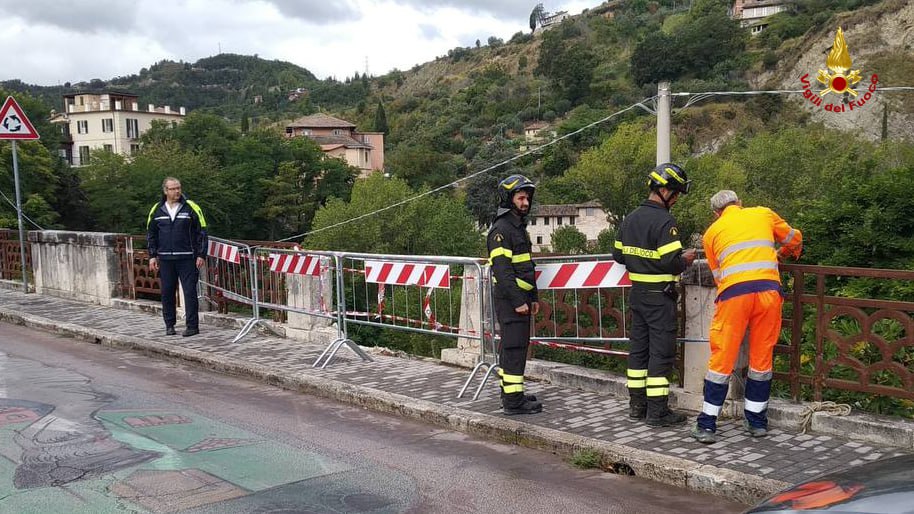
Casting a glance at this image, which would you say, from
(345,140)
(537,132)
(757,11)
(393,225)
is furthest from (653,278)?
(757,11)

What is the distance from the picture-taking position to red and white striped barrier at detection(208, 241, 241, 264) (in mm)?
10578

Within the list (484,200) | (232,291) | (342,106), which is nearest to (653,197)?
(232,291)

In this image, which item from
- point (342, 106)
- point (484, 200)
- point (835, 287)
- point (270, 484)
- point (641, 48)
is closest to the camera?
point (270, 484)

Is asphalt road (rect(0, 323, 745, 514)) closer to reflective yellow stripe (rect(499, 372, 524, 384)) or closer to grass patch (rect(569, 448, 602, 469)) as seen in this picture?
grass patch (rect(569, 448, 602, 469))

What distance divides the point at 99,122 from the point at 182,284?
350ft

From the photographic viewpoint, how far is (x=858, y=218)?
1392cm

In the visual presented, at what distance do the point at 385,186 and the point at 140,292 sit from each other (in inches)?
2213

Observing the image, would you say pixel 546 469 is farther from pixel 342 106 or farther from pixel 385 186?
pixel 342 106

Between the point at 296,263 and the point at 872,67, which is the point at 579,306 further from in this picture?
the point at 872,67

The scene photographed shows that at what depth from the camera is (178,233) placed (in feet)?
33.4

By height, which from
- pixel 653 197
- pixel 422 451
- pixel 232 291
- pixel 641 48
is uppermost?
pixel 641 48

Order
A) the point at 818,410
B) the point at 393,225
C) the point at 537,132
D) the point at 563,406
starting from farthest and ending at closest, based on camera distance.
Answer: the point at 537,132
the point at 393,225
the point at 563,406
the point at 818,410

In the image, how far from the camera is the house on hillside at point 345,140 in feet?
362

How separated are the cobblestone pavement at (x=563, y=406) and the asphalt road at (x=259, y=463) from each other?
0.45 meters
